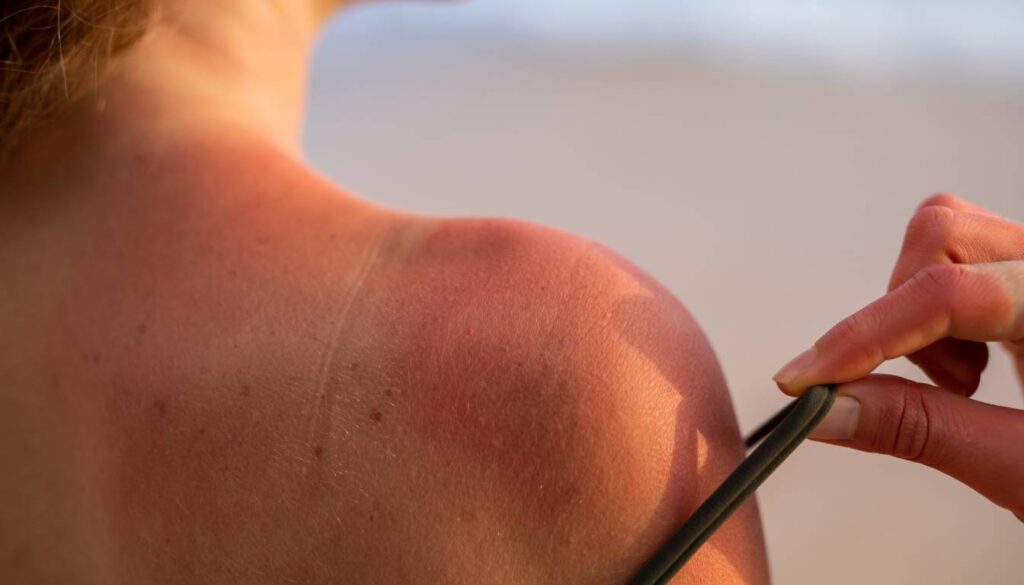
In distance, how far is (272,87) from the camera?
859 mm

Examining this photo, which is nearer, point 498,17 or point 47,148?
point 47,148

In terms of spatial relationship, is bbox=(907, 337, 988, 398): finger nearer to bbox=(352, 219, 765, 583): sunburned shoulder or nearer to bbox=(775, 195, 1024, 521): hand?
bbox=(775, 195, 1024, 521): hand

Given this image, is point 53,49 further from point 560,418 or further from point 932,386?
point 932,386

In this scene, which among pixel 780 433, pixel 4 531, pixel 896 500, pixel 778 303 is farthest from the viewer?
pixel 778 303

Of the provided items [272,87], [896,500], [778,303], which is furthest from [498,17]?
[896,500]

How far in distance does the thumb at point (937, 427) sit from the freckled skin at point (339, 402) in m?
0.08

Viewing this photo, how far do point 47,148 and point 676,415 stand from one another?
1.73 ft

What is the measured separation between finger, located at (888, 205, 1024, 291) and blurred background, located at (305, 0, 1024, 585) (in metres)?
0.67

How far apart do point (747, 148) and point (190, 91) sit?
1.03m

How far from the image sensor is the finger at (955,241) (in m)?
0.56

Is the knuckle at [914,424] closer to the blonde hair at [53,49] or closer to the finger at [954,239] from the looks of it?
the finger at [954,239]

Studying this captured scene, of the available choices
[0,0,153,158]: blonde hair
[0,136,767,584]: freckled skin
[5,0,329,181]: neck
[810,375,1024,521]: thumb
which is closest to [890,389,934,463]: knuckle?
[810,375,1024,521]: thumb

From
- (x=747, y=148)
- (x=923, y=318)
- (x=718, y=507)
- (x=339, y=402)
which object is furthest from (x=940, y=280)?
(x=747, y=148)

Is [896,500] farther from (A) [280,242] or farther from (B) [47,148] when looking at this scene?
(B) [47,148]
